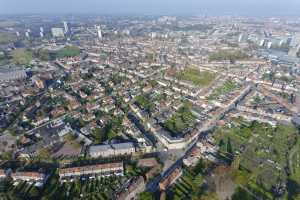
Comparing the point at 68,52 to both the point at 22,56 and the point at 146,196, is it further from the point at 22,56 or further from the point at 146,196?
→ the point at 146,196

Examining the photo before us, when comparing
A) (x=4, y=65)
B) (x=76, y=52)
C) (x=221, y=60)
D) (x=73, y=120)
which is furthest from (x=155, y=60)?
(x=4, y=65)

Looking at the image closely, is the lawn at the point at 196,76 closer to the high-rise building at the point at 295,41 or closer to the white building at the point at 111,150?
the white building at the point at 111,150

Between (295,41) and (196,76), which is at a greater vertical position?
(295,41)

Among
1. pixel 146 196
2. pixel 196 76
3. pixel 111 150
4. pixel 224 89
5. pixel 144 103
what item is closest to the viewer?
pixel 146 196

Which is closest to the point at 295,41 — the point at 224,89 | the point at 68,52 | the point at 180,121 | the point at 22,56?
the point at 224,89

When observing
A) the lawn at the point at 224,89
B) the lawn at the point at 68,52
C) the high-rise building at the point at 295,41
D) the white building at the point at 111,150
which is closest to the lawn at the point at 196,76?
the lawn at the point at 224,89

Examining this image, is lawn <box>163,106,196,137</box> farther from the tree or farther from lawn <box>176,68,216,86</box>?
lawn <box>176,68,216,86</box>
